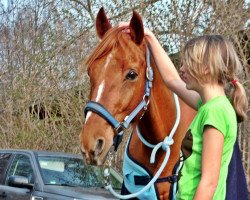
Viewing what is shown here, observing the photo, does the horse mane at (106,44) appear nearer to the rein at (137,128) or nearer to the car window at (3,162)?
the rein at (137,128)

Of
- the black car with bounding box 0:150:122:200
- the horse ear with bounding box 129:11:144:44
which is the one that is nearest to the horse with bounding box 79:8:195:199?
the horse ear with bounding box 129:11:144:44

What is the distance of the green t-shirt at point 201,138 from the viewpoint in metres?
2.75

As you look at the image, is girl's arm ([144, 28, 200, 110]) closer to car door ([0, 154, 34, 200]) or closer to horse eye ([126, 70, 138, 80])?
horse eye ([126, 70, 138, 80])

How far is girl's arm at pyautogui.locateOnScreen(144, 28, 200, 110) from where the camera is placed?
358 centimetres

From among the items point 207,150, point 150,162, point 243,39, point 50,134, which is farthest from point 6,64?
point 207,150

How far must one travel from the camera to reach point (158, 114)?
4.20 metres

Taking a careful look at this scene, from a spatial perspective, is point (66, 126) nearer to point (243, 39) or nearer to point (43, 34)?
point (43, 34)

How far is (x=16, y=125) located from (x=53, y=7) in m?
3.00

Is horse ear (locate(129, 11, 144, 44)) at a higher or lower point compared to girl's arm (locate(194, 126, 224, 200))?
higher

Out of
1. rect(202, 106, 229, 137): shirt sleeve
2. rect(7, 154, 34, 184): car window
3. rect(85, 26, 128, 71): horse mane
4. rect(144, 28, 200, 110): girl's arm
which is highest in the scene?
rect(85, 26, 128, 71): horse mane

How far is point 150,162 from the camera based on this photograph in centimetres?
413

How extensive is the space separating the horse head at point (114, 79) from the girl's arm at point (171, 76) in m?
0.08

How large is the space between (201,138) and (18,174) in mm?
6433

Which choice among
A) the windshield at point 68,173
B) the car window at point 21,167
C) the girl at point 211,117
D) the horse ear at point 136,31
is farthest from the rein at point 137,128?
the car window at point 21,167
